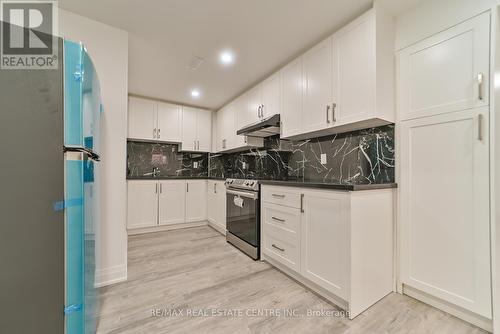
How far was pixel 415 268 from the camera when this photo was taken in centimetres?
165

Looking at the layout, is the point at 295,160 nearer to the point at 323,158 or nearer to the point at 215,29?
the point at 323,158

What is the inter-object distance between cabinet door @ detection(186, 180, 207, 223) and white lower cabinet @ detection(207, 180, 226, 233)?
122mm

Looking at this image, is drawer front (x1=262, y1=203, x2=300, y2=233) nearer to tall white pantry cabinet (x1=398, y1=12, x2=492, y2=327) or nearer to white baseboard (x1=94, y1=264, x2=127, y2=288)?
tall white pantry cabinet (x1=398, y1=12, x2=492, y2=327)

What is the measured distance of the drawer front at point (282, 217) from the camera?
75.6 inches

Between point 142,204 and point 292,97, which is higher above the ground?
point 292,97

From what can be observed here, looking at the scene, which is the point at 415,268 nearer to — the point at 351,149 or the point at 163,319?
the point at 351,149

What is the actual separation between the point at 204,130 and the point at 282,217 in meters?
2.83

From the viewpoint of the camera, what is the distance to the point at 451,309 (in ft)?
4.82

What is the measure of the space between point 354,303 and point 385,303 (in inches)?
15.4

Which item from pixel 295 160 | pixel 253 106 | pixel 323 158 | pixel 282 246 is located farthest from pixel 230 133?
pixel 282 246

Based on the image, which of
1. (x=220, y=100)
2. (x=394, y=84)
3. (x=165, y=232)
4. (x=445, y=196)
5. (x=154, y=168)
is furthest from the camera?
(x=154, y=168)

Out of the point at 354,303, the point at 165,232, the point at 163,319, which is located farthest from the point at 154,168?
the point at 354,303

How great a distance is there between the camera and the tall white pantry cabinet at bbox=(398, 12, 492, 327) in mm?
1357

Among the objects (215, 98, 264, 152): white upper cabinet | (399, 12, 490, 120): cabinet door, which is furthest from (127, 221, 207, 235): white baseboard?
(399, 12, 490, 120): cabinet door
